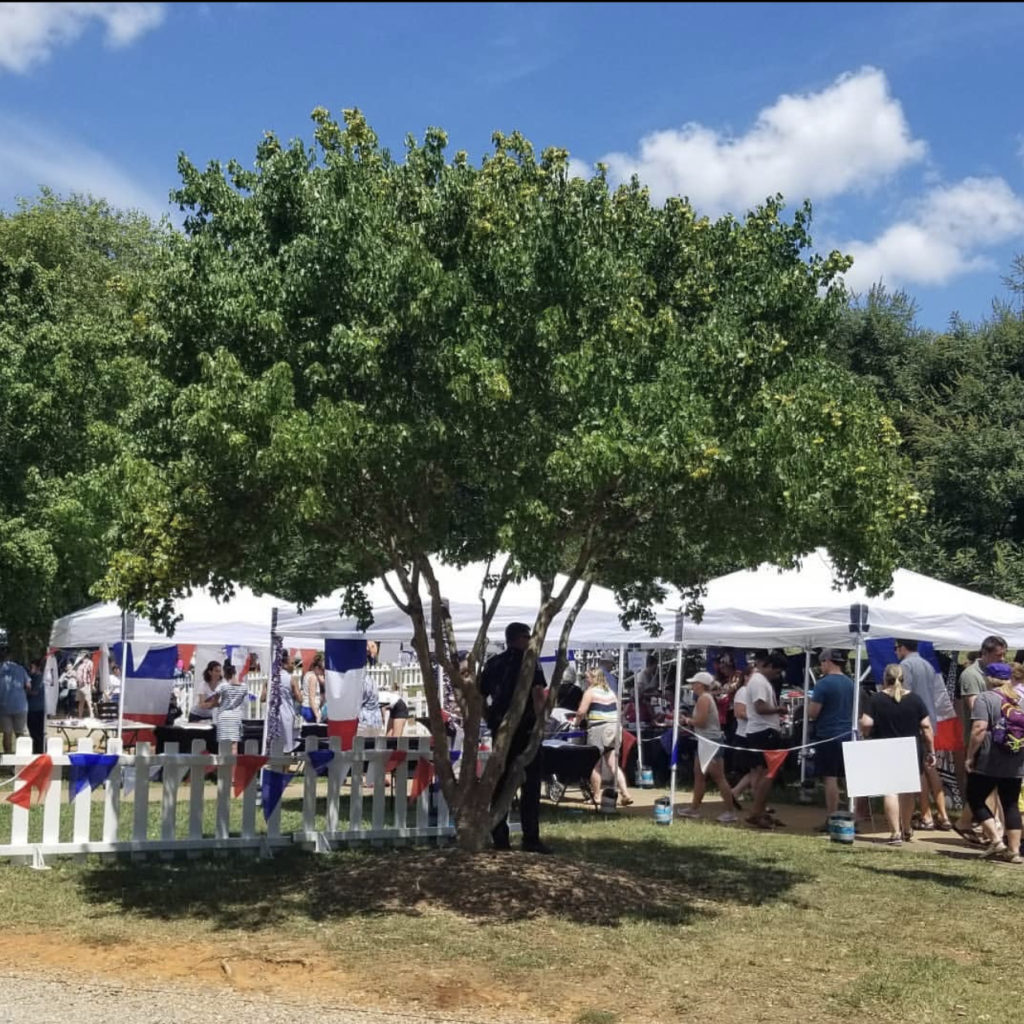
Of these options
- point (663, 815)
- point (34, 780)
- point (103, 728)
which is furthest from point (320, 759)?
point (103, 728)

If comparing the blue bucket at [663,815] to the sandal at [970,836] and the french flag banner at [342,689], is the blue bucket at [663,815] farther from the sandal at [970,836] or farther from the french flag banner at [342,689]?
the french flag banner at [342,689]

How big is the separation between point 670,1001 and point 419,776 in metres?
5.43

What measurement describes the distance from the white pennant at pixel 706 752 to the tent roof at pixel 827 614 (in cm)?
117

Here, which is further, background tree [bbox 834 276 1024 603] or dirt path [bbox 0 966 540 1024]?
background tree [bbox 834 276 1024 603]

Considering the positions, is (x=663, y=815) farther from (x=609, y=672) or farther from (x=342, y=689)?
(x=609, y=672)

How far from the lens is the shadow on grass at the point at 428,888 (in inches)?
333

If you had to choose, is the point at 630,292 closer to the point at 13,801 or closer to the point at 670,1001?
the point at 670,1001

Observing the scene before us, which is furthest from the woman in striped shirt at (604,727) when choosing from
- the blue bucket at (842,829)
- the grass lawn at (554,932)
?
the grass lawn at (554,932)

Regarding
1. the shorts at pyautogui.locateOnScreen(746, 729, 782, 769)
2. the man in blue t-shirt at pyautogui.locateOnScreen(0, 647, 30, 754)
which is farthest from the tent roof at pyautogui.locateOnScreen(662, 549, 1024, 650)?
the man in blue t-shirt at pyautogui.locateOnScreen(0, 647, 30, 754)

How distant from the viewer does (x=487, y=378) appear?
7387mm

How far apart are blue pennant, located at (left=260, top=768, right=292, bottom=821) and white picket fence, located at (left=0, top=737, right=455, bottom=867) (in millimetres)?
60

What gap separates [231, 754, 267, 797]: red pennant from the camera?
1065 cm

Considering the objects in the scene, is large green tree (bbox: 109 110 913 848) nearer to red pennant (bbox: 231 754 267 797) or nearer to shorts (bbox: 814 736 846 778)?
red pennant (bbox: 231 754 267 797)

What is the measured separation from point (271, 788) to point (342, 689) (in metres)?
5.13
